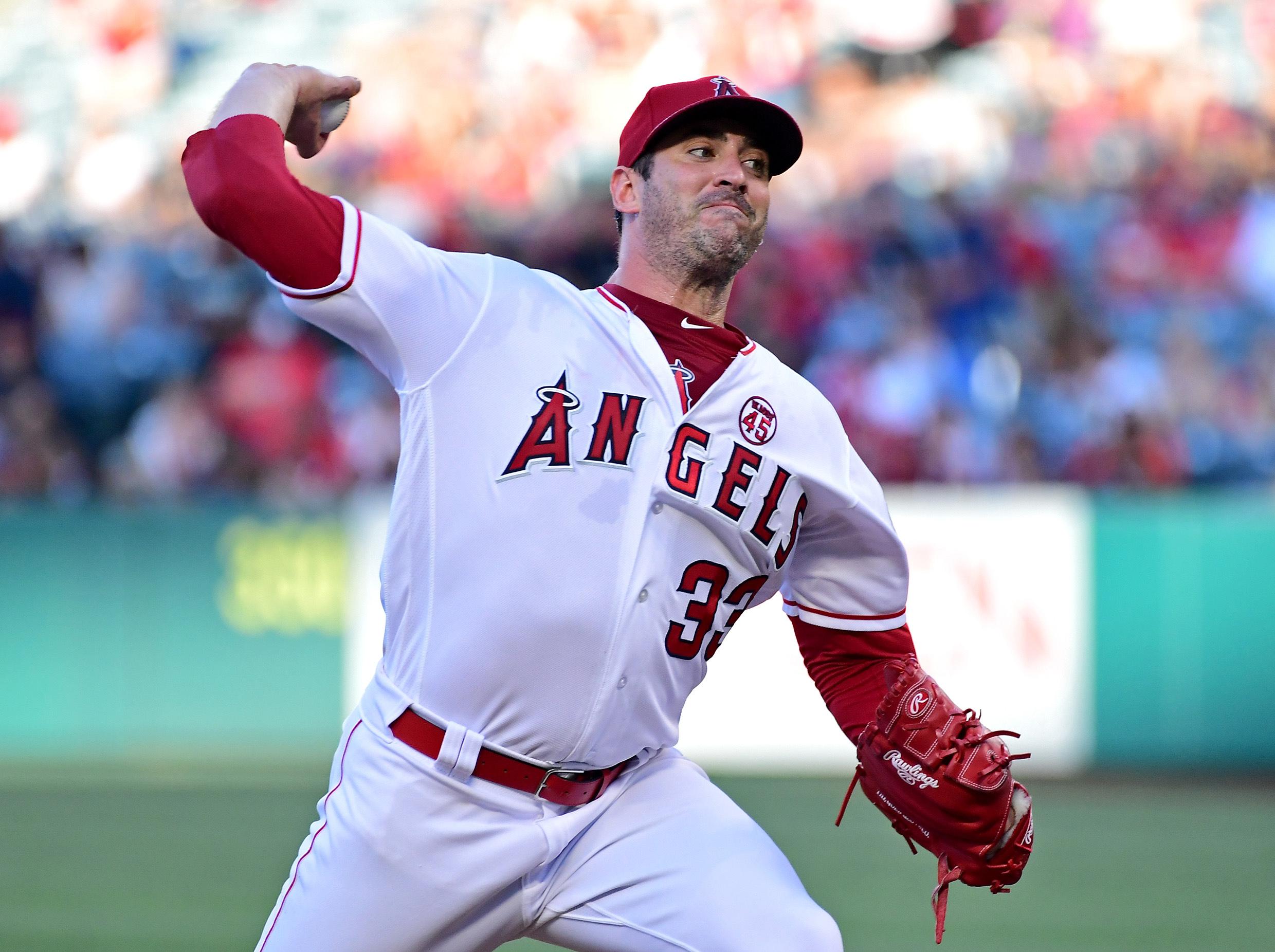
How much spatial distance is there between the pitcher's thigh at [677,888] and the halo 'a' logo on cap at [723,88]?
4.40ft

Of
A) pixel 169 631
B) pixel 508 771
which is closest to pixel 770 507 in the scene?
pixel 508 771

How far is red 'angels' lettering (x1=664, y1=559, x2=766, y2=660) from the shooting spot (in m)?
3.07

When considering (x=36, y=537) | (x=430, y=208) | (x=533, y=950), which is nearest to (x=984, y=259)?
(x=430, y=208)

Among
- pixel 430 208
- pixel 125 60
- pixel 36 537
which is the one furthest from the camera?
pixel 125 60

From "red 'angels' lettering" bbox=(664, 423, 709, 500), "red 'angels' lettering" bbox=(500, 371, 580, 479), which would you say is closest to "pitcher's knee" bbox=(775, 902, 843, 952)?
"red 'angels' lettering" bbox=(664, 423, 709, 500)

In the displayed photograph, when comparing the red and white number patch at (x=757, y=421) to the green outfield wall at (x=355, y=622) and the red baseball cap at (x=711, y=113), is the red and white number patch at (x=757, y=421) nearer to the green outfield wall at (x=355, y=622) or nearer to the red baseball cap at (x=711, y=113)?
the red baseball cap at (x=711, y=113)

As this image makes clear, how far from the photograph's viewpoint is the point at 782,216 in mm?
12211

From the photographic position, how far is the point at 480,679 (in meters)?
2.95

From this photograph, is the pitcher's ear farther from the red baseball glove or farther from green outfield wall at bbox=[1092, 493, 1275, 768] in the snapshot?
green outfield wall at bbox=[1092, 493, 1275, 768]

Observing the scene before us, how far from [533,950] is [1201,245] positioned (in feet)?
26.3

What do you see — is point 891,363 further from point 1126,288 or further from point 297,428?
point 297,428

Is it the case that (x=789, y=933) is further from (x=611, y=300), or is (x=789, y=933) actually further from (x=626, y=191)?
(x=626, y=191)

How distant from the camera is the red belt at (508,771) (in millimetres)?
2971

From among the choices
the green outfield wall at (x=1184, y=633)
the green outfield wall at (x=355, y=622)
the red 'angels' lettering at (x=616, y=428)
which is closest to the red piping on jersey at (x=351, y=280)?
the red 'angels' lettering at (x=616, y=428)
